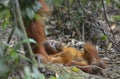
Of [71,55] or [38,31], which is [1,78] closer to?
[38,31]

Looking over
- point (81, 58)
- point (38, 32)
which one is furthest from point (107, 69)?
point (38, 32)

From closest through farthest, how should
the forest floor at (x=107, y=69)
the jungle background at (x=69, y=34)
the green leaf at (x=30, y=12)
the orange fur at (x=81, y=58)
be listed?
the jungle background at (x=69, y=34)
the green leaf at (x=30, y=12)
the forest floor at (x=107, y=69)
the orange fur at (x=81, y=58)

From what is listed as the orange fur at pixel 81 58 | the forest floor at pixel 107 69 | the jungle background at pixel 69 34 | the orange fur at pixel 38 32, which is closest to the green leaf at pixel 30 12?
the jungle background at pixel 69 34

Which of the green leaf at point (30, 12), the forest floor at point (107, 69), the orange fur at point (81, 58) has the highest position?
the green leaf at point (30, 12)

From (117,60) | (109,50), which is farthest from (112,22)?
(117,60)

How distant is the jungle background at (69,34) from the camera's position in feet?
4.30

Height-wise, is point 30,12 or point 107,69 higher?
point 30,12

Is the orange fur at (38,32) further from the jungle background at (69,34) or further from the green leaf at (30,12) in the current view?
the green leaf at (30,12)

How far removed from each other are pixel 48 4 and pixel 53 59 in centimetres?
47

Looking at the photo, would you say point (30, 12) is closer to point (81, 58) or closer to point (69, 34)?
point (81, 58)

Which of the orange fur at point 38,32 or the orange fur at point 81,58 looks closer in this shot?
the orange fur at point 38,32

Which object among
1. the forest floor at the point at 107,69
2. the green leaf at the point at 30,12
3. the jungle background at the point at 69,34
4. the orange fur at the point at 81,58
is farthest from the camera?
the orange fur at the point at 81,58

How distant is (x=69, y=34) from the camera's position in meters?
4.36

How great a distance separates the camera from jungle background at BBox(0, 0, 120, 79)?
4.30 ft
